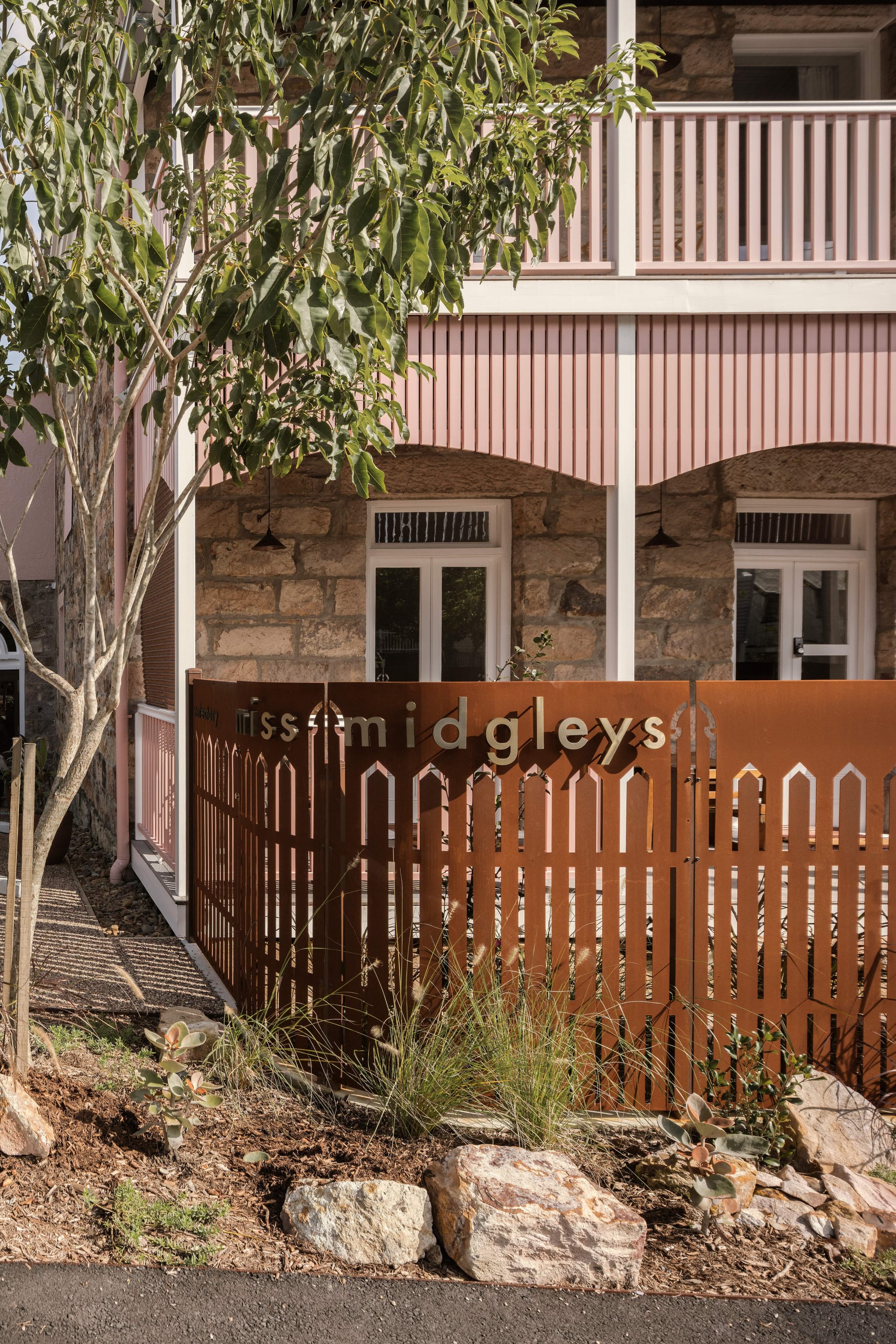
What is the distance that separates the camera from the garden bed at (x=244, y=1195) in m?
2.41

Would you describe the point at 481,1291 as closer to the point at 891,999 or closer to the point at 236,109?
the point at 891,999

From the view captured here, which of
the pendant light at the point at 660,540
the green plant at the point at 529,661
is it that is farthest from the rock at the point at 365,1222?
the pendant light at the point at 660,540

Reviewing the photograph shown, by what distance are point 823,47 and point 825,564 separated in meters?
4.10

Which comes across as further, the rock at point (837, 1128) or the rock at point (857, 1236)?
the rock at point (837, 1128)

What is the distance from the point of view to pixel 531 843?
3.27m

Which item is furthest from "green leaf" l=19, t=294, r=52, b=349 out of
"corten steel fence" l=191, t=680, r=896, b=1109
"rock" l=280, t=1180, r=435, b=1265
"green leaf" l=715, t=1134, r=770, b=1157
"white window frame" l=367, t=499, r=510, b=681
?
"white window frame" l=367, t=499, r=510, b=681

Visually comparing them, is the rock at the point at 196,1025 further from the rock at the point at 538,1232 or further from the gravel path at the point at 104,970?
the rock at the point at 538,1232

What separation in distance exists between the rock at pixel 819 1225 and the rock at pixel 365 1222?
0.98m

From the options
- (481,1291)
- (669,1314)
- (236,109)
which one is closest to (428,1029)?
(481,1291)

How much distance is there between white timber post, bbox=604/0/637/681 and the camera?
596cm

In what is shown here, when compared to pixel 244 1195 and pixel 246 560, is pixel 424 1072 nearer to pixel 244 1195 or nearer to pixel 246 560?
pixel 244 1195

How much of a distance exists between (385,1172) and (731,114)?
6.08 m

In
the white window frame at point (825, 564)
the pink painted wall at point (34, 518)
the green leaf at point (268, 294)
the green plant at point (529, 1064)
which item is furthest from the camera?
the pink painted wall at point (34, 518)

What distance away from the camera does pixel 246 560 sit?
7508 mm
